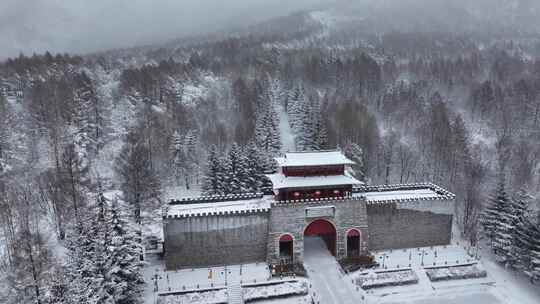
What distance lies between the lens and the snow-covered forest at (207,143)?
2744 centimetres

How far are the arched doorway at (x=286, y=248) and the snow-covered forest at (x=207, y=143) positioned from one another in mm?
9963

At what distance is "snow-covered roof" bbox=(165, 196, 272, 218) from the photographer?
32.3 m

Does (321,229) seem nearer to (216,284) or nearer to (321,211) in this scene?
(321,211)

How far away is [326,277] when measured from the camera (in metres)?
32.2

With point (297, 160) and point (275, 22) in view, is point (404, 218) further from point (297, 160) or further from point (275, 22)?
point (275, 22)

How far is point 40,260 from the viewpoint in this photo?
26359 mm

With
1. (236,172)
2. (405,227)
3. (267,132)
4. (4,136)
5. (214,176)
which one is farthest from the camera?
(267,132)

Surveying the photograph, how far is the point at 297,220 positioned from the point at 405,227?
10084 millimetres

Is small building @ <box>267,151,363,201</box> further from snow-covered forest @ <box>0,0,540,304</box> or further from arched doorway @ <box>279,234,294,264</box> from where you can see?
snow-covered forest @ <box>0,0,540,304</box>

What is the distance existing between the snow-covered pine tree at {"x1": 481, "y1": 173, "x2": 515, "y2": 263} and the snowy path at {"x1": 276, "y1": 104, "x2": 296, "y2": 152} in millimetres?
26996

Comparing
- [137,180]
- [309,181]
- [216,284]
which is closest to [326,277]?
[309,181]

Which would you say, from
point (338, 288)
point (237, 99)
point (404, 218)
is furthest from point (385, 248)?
point (237, 99)

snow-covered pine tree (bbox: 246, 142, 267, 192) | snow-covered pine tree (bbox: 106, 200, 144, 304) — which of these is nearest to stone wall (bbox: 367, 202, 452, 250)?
snow-covered pine tree (bbox: 246, 142, 267, 192)

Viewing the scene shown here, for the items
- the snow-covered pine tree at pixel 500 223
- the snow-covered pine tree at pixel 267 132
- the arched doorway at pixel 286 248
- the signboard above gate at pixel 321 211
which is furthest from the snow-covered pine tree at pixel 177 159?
the snow-covered pine tree at pixel 500 223
